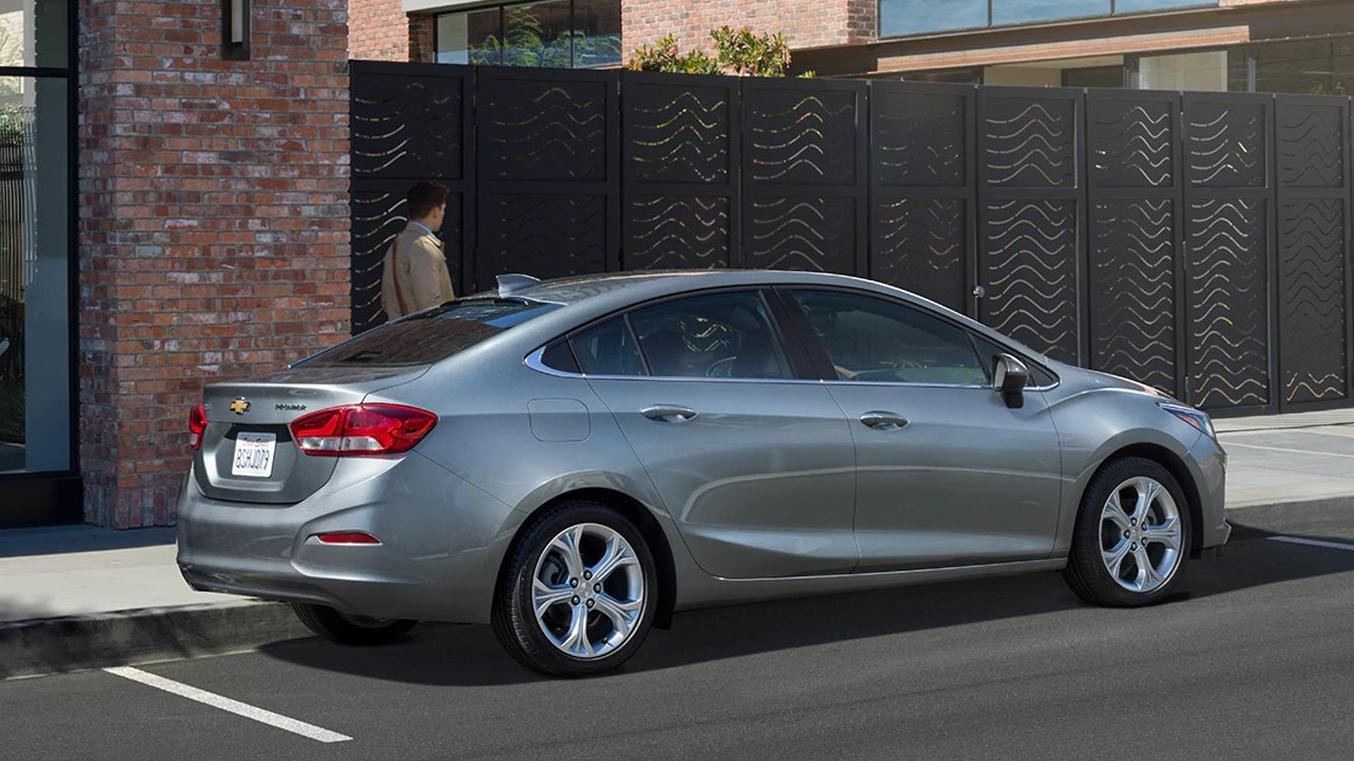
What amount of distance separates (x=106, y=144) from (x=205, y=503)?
398 centimetres

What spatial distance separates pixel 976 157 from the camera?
16.0 meters

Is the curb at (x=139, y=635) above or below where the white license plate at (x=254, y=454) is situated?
below

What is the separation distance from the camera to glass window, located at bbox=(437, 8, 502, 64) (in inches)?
1374

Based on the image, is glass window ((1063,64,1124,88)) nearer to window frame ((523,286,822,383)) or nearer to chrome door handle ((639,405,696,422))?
window frame ((523,286,822,383))

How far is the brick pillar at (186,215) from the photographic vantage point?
446 inches

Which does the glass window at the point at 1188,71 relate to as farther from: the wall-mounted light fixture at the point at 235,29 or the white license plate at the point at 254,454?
the white license plate at the point at 254,454

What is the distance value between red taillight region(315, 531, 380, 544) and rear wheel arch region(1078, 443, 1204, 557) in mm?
3459

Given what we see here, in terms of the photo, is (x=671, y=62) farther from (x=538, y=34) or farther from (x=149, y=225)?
(x=149, y=225)

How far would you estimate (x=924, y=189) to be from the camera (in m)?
15.7

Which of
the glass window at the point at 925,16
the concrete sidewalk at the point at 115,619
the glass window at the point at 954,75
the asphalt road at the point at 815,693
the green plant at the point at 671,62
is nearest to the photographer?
the asphalt road at the point at 815,693

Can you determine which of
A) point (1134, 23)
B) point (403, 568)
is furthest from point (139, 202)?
point (1134, 23)

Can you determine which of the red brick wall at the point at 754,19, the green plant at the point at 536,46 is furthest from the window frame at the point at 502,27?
the red brick wall at the point at 754,19

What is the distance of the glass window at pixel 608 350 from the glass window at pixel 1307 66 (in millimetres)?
17264

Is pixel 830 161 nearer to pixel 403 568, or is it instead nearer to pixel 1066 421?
pixel 1066 421
